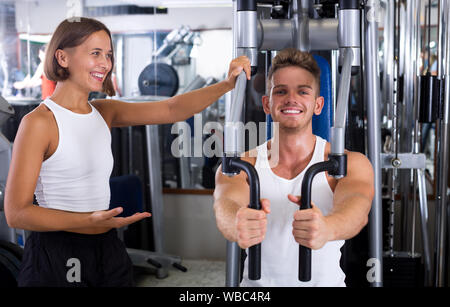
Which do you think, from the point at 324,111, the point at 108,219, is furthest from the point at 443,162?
the point at 108,219

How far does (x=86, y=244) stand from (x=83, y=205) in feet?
0.25

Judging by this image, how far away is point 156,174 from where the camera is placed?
2615 millimetres

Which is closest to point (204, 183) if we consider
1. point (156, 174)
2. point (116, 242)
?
point (116, 242)

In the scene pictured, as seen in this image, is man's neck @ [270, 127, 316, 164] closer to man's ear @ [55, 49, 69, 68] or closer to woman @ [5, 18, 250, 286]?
woman @ [5, 18, 250, 286]

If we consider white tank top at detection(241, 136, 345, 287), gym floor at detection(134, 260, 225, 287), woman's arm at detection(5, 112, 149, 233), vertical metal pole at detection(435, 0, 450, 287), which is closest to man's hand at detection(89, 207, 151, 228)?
woman's arm at detection(5, 112, 149, 233)

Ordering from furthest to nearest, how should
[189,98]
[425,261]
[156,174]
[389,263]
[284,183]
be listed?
[156,174], [425,261], [389,263], [189,98], [284,183]

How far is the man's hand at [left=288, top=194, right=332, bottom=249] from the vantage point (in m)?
0.73

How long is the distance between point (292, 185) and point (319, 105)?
0.16 meters

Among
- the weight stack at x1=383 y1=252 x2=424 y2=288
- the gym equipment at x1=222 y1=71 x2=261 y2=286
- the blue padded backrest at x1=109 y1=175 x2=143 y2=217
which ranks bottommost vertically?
the weight stack at x1=383 y1=252 x2=424 y2=288

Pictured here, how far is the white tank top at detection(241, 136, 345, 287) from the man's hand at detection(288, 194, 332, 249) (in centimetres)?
14

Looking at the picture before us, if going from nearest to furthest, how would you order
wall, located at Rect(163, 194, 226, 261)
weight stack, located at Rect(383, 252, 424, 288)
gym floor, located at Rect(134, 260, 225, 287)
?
gym floor, located at Rect(134, 260, 225, 287)
wall, located at Rect(163, 194, 226, 261)
weight stack, located at Rect(383, 252, 424, 288)

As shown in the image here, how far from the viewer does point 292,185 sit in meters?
0.88

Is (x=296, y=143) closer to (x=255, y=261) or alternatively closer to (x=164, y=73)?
(x=255, y=261)
